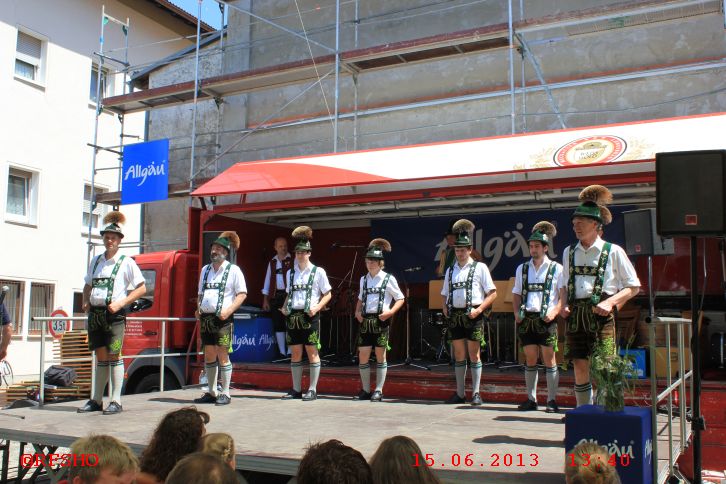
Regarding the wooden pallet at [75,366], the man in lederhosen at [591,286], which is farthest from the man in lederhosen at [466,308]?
the wooden pallet at [75,366]

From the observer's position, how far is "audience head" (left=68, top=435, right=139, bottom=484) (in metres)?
2.87

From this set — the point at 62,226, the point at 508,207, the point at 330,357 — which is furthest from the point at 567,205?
the point at 62,226

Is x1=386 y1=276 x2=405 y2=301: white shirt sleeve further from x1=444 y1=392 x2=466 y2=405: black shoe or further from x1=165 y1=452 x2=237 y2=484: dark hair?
x1=165 y1=452 x2=237 y2=484: dark hair

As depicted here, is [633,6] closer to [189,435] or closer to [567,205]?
[567,205]

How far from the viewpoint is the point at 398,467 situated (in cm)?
239

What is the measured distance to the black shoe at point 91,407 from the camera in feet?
23.5

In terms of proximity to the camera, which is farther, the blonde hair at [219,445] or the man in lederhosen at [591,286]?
the man in lederhosen at [591,286]

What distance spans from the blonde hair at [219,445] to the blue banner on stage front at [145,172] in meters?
10.9

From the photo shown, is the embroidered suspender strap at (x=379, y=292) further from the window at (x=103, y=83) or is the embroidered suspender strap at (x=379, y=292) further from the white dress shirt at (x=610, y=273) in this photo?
the window at (x=103, y=83)

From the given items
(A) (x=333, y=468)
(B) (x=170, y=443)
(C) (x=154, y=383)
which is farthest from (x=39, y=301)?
(A) (x=333, y=468)

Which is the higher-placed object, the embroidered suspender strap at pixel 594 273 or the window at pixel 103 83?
the window at pixel 103 83

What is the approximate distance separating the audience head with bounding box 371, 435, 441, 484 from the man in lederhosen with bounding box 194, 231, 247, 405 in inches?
215

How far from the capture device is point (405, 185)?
423 inches
